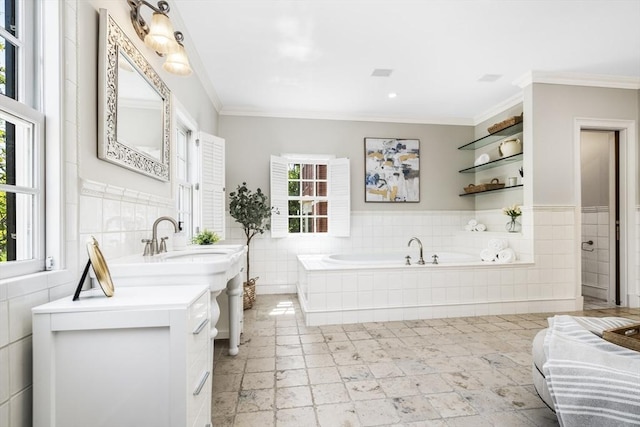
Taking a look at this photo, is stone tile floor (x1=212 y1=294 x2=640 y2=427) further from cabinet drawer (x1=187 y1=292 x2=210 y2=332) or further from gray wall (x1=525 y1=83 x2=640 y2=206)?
gray wall (x1=525 y1=83 x2=640 y2=206)

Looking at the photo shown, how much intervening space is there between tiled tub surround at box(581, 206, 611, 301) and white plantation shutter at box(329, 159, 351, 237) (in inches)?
124

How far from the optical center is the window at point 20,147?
3.23 feet

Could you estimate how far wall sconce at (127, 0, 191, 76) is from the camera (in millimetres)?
1662

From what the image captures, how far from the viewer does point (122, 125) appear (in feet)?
5.32

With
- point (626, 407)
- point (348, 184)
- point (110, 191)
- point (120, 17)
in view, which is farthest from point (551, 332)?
point (348, 184)

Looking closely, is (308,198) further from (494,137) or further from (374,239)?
(494,137)

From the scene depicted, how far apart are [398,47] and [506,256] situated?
2566 millimetres

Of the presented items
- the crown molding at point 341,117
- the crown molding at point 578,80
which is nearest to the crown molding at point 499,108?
the crown molding at point 341,117

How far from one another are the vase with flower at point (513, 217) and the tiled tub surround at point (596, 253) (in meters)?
1.04

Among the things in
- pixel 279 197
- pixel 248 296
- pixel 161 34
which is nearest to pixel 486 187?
pixel 279 197

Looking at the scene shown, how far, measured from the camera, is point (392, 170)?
4617 millimetres

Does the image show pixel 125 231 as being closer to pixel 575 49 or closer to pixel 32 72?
pixel 32 72

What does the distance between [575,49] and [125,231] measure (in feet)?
13.3

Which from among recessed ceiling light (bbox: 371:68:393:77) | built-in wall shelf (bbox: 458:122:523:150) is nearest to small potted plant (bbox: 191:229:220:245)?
recessed ceiling light (bbox: 371:68:393:77)
